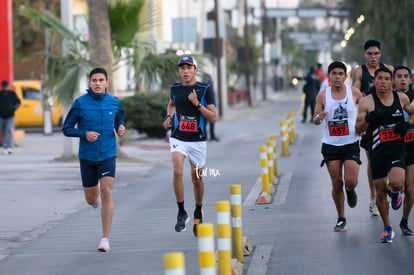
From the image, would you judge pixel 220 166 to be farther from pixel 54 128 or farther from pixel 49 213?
pixel 54 128

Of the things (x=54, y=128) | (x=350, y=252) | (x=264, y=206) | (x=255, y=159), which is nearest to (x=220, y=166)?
(x=255, y=159)

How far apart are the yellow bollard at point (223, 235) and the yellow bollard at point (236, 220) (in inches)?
47.1

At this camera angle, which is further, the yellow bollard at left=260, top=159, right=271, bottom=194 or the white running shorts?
the yellow bollard at left=260, top=159, right=271, bottom=194

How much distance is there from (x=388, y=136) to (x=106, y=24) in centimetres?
1233

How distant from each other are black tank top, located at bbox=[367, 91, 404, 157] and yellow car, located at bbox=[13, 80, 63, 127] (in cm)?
2655

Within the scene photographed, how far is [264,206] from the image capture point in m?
14.6

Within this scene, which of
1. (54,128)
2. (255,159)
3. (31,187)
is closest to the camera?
(31,187)

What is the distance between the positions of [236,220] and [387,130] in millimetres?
2150

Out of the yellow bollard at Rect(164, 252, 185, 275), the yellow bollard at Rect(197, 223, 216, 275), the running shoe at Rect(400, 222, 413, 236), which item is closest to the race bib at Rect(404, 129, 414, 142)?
the running shoe at Rect(400, 222, 413, 236)

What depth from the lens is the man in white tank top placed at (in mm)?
11625

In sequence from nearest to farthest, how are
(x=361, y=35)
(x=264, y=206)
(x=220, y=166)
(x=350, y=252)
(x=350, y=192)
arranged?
(x=350, y=252), (x=350, y=192), (x=264, y=206), (x=220, y=166), (x=361, y=35)

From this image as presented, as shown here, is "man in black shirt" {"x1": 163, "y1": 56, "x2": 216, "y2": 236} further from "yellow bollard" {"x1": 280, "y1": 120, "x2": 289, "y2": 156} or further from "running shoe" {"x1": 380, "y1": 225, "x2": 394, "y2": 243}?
"yellow bollard" {"x1": 280, "y1": 120, "x2": 289, "y2": 156}

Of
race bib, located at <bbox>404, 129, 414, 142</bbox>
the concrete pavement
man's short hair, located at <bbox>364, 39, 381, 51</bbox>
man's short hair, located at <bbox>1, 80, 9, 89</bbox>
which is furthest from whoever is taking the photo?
man's short hair, located at <bbox>1, 80, 9, 89</bbox>

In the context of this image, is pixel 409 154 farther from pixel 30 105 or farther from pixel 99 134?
pixel 30 105
